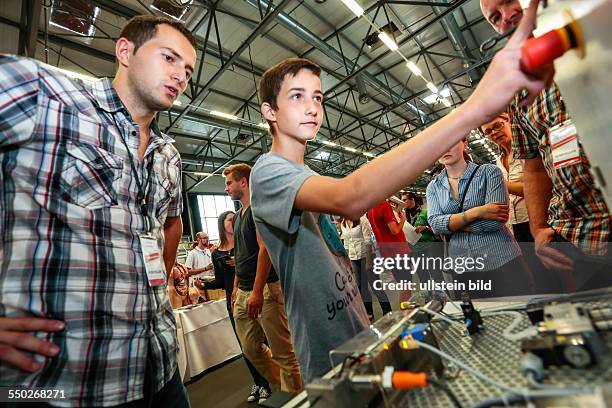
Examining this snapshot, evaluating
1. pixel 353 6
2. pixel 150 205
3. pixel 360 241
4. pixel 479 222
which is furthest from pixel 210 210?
pixel 150 205

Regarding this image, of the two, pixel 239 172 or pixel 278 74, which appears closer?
pixel 278 74

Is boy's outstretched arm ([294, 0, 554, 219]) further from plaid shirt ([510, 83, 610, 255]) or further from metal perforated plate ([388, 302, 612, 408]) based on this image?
plaid shirt ([510, 83, 610, 255])

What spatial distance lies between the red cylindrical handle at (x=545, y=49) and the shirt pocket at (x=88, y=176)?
1.05 meters

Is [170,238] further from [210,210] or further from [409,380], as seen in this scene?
[210,210]

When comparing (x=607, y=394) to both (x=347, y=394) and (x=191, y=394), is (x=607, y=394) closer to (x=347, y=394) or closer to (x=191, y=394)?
(x=347, y=394)

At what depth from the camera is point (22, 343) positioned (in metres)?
0.65

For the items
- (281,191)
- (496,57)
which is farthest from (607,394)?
(281,191)

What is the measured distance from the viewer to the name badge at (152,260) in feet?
3.03

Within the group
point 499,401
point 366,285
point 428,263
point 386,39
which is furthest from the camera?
point 386,39

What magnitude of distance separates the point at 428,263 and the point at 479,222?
6.66ft

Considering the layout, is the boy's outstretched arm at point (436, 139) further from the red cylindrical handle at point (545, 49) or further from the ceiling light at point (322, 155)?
the ceiling light at point (322, 155)

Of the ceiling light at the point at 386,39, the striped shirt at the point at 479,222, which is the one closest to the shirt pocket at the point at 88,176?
the striped shirt at the point at 479,222

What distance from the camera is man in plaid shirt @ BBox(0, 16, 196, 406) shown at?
2.33 ft

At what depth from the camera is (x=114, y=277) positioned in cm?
83
